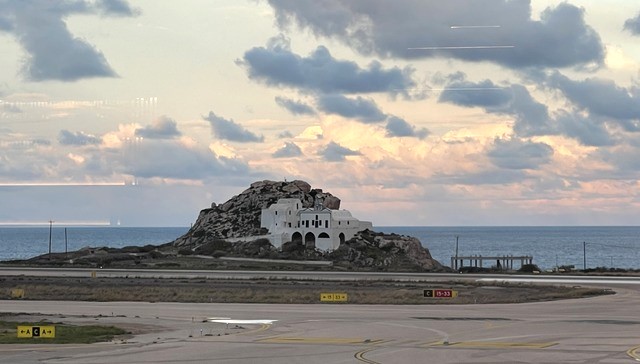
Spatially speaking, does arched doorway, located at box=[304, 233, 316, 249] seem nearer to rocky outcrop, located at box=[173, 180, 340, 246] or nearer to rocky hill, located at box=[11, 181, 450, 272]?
rocky hill, located at box=[11, 181, 450, 272]

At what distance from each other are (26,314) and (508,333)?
33852 mm

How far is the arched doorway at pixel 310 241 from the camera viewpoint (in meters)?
152

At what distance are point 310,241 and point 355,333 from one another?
102 meters

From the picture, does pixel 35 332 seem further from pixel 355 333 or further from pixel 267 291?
pixel 267 291

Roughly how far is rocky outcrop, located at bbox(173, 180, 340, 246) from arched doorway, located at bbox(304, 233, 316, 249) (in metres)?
12.0

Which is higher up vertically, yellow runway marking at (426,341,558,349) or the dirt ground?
the dirt ground

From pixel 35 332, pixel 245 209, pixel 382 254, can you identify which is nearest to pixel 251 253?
pixel 382 254

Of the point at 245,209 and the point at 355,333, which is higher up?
the point at 245,209

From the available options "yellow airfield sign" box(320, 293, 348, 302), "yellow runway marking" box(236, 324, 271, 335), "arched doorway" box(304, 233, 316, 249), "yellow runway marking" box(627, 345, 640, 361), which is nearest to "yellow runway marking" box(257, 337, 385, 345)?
"yellow runway marking" box(236, 324, 271, 335)

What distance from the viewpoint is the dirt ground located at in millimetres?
77625

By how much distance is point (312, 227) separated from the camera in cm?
15450

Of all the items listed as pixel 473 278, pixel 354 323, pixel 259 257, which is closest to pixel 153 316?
pixel 354 323

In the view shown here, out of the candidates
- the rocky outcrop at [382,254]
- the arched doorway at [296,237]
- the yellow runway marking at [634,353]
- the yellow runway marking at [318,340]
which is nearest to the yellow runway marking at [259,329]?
the yellow runway marking at [318,340]

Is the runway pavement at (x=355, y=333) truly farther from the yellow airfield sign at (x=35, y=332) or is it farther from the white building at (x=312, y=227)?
the white building at (x=312, y=227)
